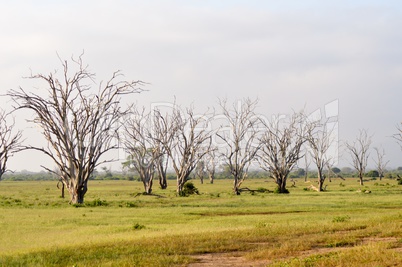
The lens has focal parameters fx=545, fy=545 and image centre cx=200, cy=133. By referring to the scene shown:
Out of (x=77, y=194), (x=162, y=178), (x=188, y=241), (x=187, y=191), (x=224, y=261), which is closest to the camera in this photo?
(x=224, y=261)

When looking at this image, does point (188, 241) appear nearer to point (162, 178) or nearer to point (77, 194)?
point (77, 194)

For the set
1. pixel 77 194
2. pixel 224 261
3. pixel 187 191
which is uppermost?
pixel 77 194

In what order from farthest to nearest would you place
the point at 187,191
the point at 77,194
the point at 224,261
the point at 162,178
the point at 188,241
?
the point at 162,178
the point at 187,191
the point at 77,194
the point at 188,241
the point at 224,261

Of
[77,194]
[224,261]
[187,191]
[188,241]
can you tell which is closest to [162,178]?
[187,191]

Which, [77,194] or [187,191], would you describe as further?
[187,191]

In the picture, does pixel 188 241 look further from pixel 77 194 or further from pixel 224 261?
pixel 77 194

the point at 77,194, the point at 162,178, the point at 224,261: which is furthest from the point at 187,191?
the point at 224,261

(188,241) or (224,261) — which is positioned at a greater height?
(188,241)

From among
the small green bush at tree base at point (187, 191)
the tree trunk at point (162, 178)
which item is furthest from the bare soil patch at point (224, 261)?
the tree trunk at point (162, 178)

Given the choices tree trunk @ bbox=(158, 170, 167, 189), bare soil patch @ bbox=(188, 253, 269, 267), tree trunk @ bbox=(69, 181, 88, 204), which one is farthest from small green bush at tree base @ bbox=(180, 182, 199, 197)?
bare soil patch @ bbox=(188, 253, 269, 267)

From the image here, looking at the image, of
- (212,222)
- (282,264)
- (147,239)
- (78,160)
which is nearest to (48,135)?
(78,160)

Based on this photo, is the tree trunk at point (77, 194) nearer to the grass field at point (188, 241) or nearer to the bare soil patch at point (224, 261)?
the grass field at point (188, 241)

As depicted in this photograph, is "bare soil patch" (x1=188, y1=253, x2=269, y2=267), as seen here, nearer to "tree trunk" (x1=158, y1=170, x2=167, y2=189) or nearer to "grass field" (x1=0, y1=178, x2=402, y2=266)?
"grass field" (x1=0, y1=178, x2=402, y2=266)

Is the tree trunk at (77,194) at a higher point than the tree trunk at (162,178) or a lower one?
lower
